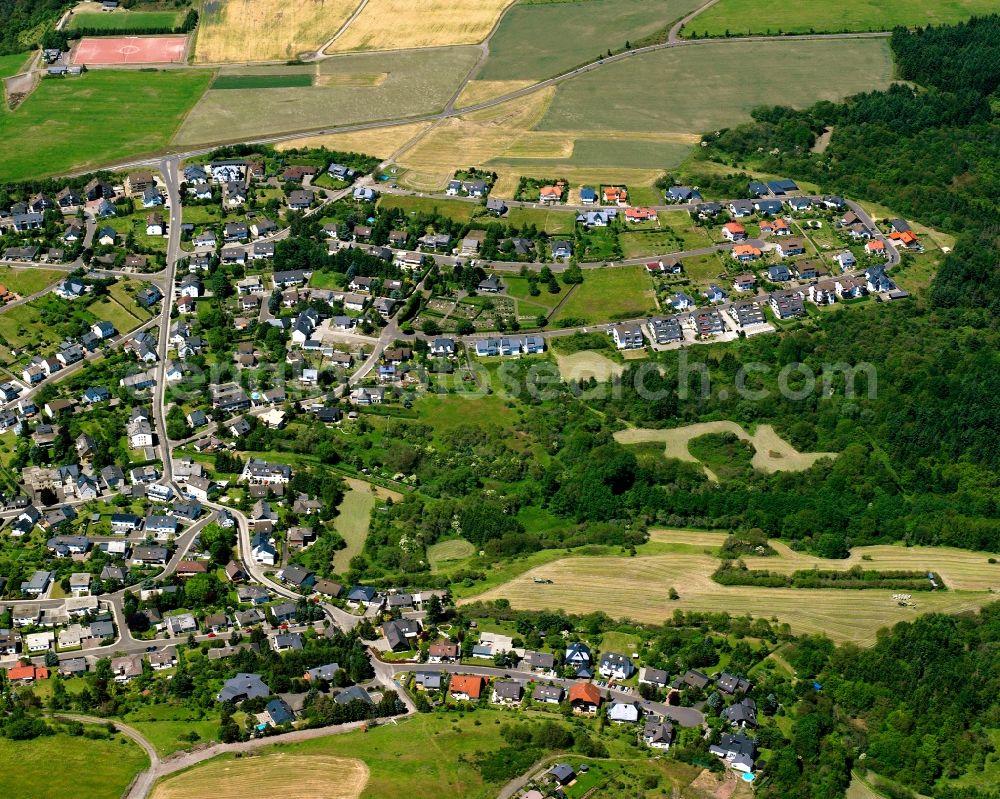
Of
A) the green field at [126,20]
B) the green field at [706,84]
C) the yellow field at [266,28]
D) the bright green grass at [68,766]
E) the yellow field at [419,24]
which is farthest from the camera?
the green field at [126,20]

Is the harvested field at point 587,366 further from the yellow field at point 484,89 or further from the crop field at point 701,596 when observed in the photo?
the yellow field at point 484,89

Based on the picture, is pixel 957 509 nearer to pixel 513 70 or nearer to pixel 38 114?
pixel 513 70

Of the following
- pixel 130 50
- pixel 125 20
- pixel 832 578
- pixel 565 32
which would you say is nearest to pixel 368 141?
pixel 565 32

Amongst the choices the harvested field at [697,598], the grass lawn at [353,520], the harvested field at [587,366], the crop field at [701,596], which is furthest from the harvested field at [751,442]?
the grass lawn at [353,520]

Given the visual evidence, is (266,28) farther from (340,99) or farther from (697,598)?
(697,598)

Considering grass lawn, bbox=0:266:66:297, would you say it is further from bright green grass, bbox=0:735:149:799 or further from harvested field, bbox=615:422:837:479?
bright green grass, bbox=0:735:149:799

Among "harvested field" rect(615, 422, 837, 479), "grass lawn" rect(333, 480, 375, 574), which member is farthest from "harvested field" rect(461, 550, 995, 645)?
"harvested field" rect(615, 422, 837, 479)

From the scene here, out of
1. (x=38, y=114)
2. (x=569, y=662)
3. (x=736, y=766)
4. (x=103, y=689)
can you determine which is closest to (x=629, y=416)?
(x=569, y=662)
